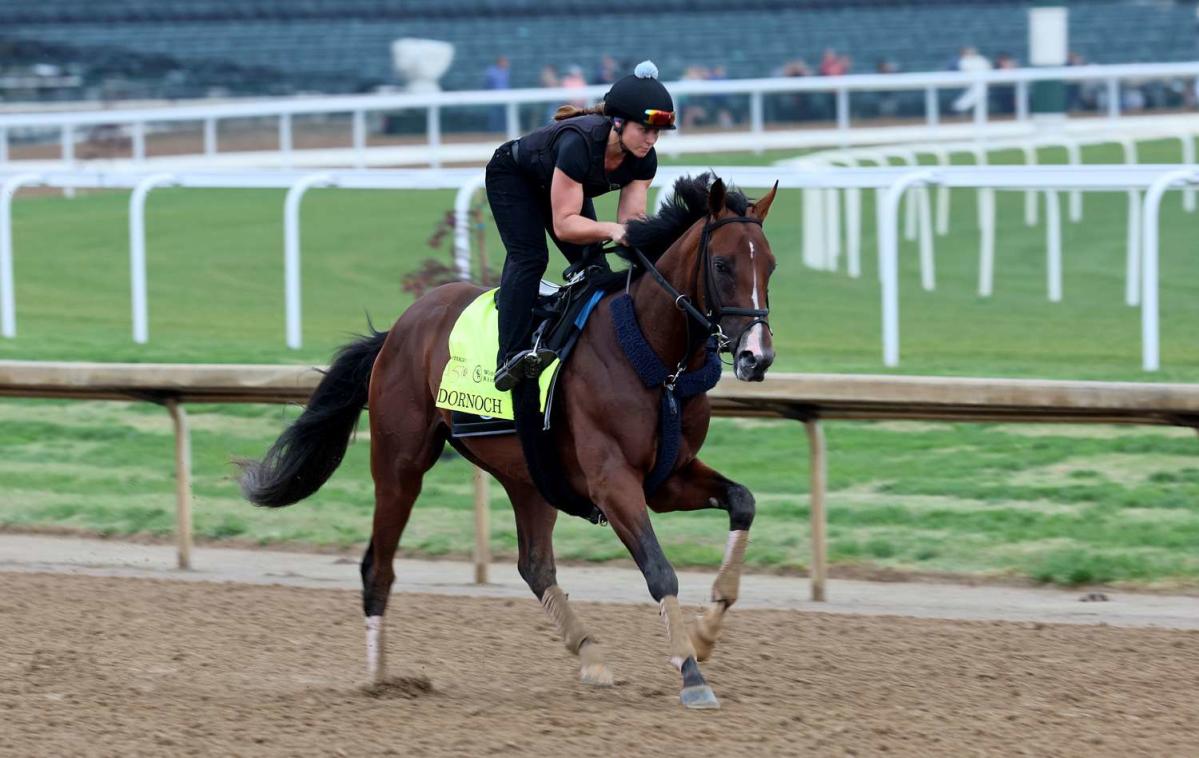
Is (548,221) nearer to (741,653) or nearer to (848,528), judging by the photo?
(741,653)

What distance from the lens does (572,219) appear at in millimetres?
5492

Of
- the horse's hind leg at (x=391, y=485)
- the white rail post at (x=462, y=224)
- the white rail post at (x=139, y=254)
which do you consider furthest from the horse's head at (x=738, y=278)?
the white rail post at (x=139, y=254)

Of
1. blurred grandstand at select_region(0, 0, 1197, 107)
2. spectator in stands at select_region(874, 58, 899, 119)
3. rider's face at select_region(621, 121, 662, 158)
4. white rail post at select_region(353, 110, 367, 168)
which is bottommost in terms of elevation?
rider's face at select_region(621, 121, 662, 158)

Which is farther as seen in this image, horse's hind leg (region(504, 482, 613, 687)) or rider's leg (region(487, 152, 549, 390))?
horse's hind leg (region(504, 482, 613, 687))

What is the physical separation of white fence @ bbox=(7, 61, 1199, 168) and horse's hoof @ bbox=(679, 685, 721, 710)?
11.7 metres

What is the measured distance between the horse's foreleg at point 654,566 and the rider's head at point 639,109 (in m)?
0.95

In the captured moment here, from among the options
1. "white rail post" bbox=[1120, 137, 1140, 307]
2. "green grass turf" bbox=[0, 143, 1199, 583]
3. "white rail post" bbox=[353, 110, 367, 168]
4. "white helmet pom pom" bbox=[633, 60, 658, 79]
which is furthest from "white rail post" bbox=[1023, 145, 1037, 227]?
"white helmet pom pom" bbox=[633, 60, 658, 79]

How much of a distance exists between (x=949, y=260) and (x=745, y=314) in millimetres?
10533

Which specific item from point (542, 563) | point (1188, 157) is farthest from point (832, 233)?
point (542, 563)

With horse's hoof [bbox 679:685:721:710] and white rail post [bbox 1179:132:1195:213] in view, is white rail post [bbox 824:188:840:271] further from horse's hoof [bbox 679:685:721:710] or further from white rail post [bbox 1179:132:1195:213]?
horse's hoof [bbox 679:685:721:710]

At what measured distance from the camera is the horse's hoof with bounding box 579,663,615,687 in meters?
5.69

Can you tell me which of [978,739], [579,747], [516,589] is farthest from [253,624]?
[978,739]

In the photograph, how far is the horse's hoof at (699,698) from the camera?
17.0 feet

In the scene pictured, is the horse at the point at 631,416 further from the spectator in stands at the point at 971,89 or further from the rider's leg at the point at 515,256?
the spectator in stands at the point at 971,89
